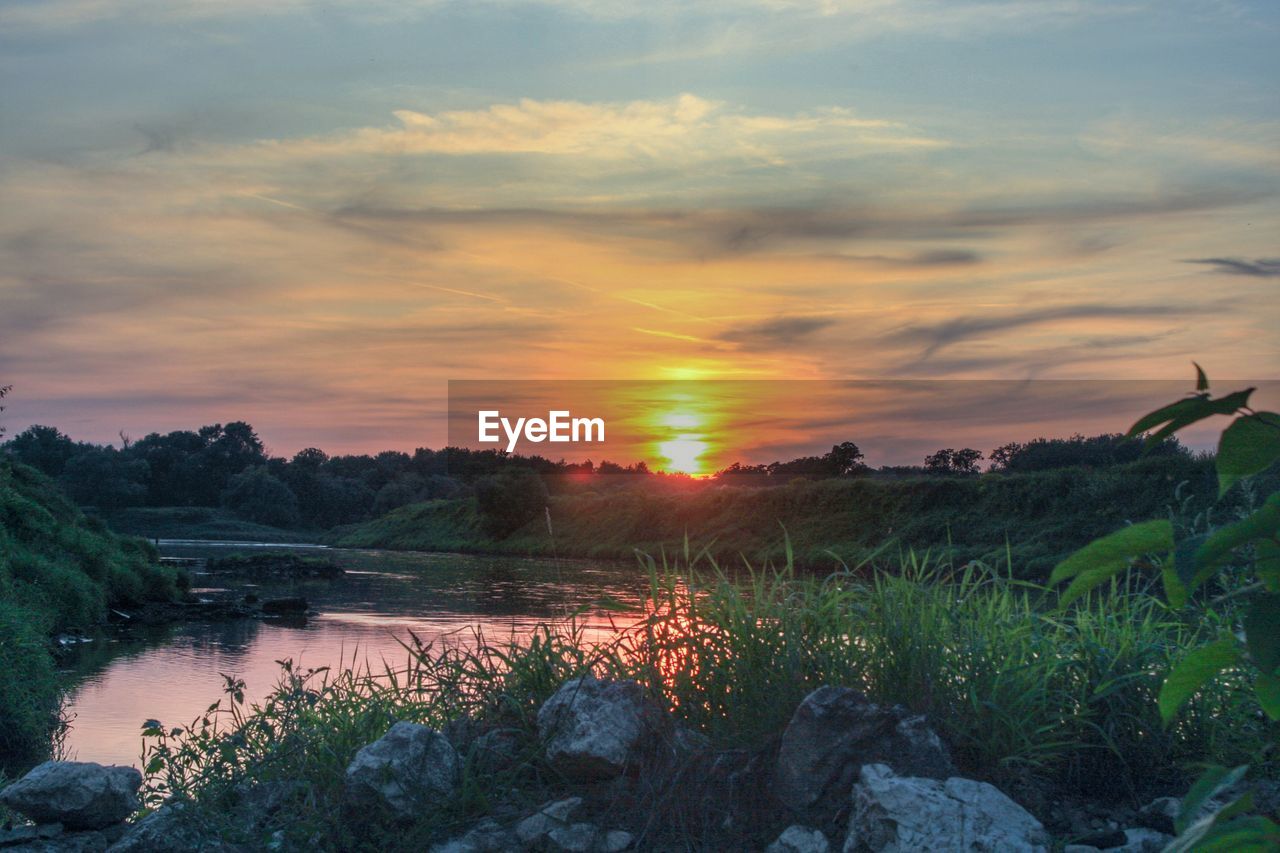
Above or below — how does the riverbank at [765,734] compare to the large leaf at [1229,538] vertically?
below

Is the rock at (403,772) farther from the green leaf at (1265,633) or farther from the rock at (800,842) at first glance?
the green leaf at (1265,633)

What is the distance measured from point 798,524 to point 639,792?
107 ft

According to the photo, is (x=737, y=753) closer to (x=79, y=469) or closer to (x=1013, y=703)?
(x=1013, y=703)

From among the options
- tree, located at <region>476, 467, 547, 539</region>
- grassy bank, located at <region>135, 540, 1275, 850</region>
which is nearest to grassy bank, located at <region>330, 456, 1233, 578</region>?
tree, located at <region>476, 467, 547, 539</region>

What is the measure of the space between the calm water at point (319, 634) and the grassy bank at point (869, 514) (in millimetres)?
3768

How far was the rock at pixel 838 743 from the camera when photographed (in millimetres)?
3920

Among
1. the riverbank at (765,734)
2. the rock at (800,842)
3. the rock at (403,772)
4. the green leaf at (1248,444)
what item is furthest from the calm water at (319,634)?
the green leaf at (1248,444)

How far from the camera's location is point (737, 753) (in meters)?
4.20

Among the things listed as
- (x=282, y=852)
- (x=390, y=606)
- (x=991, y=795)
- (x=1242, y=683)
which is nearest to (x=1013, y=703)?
(x=991, y=795)

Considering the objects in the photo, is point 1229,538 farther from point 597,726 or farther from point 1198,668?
point 597,726

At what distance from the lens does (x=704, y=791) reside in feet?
13.5

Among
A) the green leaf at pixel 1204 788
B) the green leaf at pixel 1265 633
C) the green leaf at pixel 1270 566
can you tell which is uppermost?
the green leaf at pixel 1270 566

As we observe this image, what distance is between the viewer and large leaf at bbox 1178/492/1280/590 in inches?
40.3

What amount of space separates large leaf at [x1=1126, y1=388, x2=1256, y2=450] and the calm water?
411 cm
